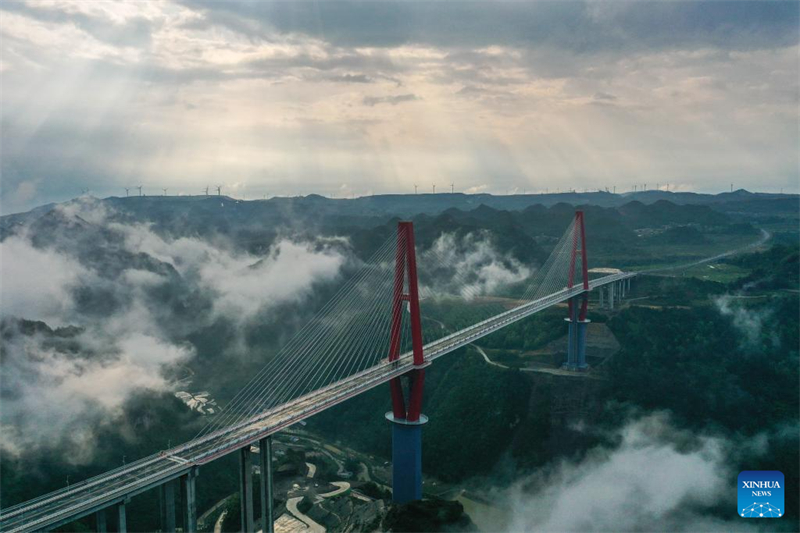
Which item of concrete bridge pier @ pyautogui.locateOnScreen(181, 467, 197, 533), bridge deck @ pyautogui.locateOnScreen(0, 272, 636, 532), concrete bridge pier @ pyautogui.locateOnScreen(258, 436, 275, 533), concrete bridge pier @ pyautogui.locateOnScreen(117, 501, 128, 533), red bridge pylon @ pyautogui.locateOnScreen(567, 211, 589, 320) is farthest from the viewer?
red bridge pylon @ pyautogui.locateOnScreen(567, 211, 589, 320)

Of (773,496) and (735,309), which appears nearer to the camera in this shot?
(773,496)

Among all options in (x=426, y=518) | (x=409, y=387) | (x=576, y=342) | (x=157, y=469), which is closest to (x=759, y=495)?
(x=426, y=518)

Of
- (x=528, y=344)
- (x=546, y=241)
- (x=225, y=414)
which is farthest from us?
(x=546, y=241)

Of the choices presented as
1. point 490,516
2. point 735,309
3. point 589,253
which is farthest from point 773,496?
point 589,253

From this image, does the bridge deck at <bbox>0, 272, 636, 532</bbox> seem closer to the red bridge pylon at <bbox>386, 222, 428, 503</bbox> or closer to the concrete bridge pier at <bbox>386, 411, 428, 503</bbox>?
the red bridge pylon at <bbox>386, 222, 428, 503</bbox>

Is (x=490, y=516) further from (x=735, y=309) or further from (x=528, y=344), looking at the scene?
(x=735, y=309)

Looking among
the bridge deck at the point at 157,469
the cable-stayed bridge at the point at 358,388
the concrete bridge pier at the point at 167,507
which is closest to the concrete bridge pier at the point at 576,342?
the cable-stayed bridge at the point at 358,388

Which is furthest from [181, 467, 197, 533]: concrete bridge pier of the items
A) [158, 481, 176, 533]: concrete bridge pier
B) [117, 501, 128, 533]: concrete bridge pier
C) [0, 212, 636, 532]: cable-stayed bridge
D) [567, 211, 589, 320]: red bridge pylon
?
[567, 211, 589, 320]: red bridge pylon
